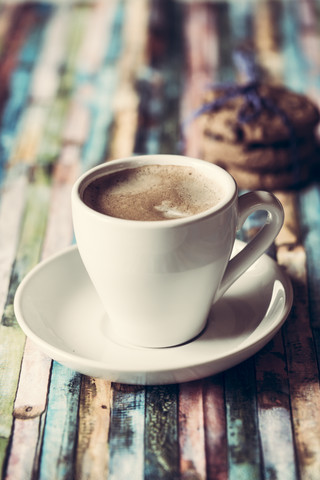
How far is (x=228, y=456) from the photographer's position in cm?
62

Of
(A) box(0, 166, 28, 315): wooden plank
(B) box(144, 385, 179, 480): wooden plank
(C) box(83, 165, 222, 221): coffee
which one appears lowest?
(A) box(0, 166, 28, 315): wooden plank

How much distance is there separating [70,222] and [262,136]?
0.38 meters

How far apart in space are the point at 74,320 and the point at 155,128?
0.75 m

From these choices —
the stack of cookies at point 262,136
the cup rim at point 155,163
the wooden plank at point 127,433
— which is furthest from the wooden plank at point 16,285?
the stack of cookies at point 262,136

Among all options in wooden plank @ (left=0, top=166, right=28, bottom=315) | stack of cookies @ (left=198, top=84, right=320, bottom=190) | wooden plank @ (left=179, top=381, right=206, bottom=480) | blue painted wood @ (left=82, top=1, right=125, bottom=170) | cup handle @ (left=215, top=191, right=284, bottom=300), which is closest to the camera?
wooden plank @ (left=179, top=381, right=206, bottom=480)

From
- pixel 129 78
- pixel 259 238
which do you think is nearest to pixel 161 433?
pixel 259 238

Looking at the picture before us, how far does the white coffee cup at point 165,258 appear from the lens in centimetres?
65

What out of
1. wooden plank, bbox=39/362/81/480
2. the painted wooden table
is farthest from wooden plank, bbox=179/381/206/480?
wooden plank, bbox=39/362/81/480

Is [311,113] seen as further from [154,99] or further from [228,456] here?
[228,456]

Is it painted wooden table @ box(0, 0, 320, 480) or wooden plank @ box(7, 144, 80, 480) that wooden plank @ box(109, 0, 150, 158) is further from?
wooden plank @ box(7, 144, 80, 480)

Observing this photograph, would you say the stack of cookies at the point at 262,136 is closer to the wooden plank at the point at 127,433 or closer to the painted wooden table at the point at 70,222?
the painted wooden table at the point at 70,222

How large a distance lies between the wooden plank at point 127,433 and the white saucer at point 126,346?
3 centimetres

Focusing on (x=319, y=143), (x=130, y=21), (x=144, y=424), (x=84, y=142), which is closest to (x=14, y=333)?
(x=144, y=424)

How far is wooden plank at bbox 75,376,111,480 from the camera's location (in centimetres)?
61
